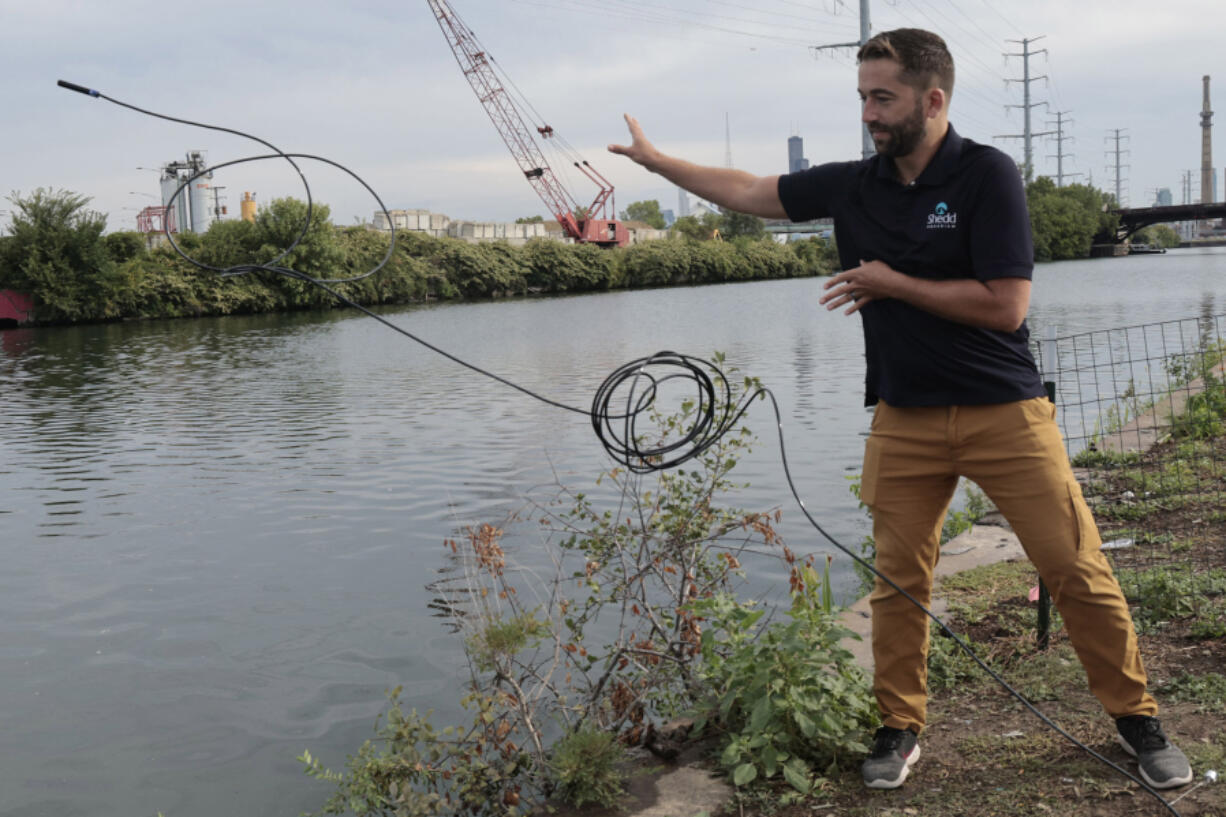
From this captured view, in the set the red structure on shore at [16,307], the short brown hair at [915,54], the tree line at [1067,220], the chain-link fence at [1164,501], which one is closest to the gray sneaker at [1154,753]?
the chain-link fence at [1164,501]

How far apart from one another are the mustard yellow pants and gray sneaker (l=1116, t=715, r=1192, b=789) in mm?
41

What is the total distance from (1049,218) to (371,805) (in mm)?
104309

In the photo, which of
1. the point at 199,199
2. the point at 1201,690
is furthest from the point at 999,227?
the point at 199,199

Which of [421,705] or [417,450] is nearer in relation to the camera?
[421,705]

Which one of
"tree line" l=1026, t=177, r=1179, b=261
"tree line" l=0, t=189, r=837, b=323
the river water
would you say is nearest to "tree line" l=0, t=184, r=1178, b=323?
"tree line" l=0, t=189, r=837, b=323

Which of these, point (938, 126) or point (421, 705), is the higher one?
point (938, 126)

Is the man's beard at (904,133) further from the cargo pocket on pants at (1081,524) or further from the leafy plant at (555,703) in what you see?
the leafy plant at (555,703)

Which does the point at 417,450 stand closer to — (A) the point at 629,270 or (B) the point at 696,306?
(B) the point at 696,306

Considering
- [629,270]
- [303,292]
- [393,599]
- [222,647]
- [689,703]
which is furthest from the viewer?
[629,270]

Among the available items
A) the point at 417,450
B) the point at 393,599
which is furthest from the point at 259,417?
the point at 393,599

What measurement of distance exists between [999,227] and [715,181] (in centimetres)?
104

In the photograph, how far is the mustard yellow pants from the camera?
3143mm

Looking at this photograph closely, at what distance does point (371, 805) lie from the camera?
13.4 ft

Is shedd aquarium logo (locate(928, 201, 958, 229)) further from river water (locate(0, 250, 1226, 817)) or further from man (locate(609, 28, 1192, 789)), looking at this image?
river water (locate(0, 250, 1226, 817))
